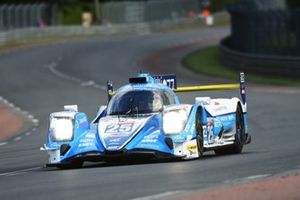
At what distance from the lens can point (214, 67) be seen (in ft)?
172

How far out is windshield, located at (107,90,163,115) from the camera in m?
16.9

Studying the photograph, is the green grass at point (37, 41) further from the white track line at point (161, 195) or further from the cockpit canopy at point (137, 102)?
the white track line at point (161, 195)

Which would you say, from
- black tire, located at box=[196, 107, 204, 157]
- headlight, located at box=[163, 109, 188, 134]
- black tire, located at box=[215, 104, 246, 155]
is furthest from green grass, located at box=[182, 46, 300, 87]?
headlight, located at box=[163, 109, 188, 134]

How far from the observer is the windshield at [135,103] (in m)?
16.9

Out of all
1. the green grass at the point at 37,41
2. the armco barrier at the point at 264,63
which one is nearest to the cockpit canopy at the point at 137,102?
the armco barrier at the point at 264,63

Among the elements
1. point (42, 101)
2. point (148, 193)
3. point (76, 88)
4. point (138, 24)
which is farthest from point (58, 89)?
point (138, 24)

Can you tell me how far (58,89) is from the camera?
1747 inches

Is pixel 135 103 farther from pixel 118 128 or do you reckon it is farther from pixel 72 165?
pixel 72 165

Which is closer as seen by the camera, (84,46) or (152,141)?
(152,141)

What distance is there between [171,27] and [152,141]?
81470 mm

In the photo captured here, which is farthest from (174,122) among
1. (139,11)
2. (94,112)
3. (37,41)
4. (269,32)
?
(139,11)

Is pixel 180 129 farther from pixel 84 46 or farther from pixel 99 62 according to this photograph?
pixel 84 46

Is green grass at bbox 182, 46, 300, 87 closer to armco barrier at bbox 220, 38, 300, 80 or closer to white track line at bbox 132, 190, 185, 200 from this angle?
armco barrier at bbox 220, 38, 300, 80

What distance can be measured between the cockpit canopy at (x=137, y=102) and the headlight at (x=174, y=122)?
81cm
